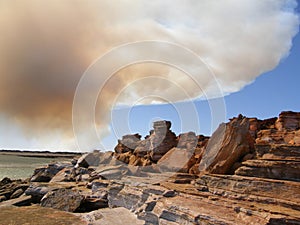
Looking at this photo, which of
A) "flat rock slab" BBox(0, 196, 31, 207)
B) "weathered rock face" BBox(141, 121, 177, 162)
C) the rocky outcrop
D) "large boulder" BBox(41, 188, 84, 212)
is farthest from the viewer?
"weathered rock face" BBox(141, 121, 177, 162)

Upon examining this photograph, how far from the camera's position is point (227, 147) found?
15.8 m

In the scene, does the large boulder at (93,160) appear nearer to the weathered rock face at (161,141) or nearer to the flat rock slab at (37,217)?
the weathered rock face at (161,141)

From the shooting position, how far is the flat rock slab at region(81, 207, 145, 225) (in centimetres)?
1433

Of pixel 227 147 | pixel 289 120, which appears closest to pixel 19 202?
pixel 227 147

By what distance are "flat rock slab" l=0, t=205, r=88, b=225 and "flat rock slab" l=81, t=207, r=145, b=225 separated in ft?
1.57

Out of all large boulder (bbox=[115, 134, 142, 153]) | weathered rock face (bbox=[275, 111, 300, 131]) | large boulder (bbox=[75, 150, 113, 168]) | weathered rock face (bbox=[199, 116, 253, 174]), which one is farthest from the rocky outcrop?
weathered rock face (bbox=[275, 111, 300, 131])

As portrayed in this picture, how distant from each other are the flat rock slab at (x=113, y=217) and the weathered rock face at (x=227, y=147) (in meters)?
4.59

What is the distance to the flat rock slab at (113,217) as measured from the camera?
47.0 ft

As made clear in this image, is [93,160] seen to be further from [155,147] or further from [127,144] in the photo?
[155,147]

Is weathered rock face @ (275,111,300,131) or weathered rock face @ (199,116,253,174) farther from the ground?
weathered rock face @ (275,111,300,131)

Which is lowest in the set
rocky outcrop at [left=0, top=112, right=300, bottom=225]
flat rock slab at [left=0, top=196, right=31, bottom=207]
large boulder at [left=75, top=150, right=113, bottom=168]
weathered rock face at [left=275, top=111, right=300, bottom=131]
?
flat rock slab at [left=0, top=196, right=31, bottom=207]

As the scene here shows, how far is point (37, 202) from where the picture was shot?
2181 cm

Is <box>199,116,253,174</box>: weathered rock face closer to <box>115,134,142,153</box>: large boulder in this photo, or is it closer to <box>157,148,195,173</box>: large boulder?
<box>157,148,195,173</box>: large boulder

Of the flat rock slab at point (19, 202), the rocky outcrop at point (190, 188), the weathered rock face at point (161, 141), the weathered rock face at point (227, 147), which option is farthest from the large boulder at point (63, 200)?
the weathered rock face at point (227, 147)
